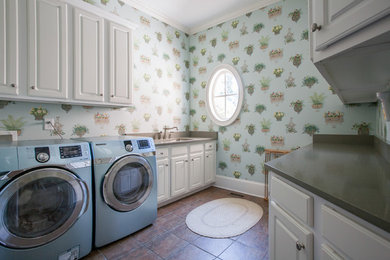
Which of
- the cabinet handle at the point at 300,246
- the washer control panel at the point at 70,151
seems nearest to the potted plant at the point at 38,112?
the washer control panel at the point at 70,151

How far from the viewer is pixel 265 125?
294 cm

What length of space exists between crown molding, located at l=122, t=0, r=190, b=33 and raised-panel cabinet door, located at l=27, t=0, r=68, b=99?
3.94 ft

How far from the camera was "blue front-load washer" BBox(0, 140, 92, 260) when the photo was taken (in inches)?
51.5

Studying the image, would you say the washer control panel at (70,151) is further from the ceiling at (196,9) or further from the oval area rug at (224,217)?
the ceiling at (196,9)

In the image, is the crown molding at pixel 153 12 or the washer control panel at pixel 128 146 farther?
the crown molding at pixel 153 12

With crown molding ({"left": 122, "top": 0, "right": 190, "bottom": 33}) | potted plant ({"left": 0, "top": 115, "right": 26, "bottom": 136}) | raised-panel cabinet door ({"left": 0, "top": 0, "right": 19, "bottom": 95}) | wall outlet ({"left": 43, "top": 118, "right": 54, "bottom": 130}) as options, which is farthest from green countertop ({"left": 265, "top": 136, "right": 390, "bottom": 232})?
crown molding ({"left": 122, "top": 0, "right": 190, "bottom": 33})

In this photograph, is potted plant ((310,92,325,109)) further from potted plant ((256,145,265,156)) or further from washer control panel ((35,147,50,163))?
washer control panel ((35,147,50,163))

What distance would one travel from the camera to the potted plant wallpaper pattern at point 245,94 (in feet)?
7.59

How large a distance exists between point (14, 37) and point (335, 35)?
2.29 metres

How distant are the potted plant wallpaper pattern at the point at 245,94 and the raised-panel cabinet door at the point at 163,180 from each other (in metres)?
0.75

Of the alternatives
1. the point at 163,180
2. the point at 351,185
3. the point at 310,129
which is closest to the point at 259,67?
the point at 310,129

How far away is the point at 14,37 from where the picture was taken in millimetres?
1654

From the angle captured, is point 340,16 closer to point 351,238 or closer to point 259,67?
point 351,238

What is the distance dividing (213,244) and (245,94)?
2.18 meters
